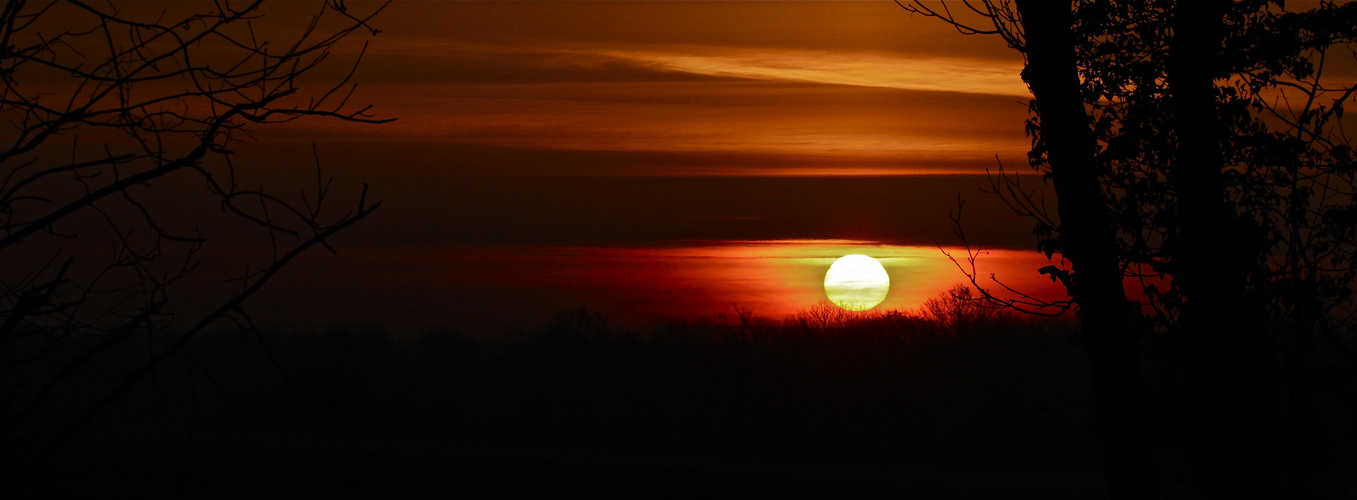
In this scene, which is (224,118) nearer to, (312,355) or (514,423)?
(514,423)

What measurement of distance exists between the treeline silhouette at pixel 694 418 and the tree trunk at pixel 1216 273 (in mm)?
25645

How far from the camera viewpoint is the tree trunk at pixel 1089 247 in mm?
6551

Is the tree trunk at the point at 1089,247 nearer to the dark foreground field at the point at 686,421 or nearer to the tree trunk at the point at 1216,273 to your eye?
the tree trunk at the point at 1216,273

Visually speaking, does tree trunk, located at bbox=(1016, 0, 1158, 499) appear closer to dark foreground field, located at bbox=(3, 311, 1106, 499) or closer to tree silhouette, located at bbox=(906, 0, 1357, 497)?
tree silhouette, located at bbox=(906, 0, 1357, 497)

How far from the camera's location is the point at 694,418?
4631cm

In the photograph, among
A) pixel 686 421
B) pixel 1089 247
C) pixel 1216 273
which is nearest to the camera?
pixel 1089 247

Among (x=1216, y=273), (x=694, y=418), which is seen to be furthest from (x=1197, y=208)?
(x=694, y=418)

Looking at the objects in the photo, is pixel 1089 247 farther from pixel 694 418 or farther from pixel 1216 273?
pixel 694 418

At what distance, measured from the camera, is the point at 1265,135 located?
823cm

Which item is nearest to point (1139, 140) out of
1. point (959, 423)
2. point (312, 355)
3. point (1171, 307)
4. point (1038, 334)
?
point (1171, 307)

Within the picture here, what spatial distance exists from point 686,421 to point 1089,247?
4041 cm

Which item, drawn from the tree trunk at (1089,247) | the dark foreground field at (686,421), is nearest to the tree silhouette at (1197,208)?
the tree trunk at (1089,247)

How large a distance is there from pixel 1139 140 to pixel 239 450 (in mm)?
41612

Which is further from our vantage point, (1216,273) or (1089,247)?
(1216,273)
